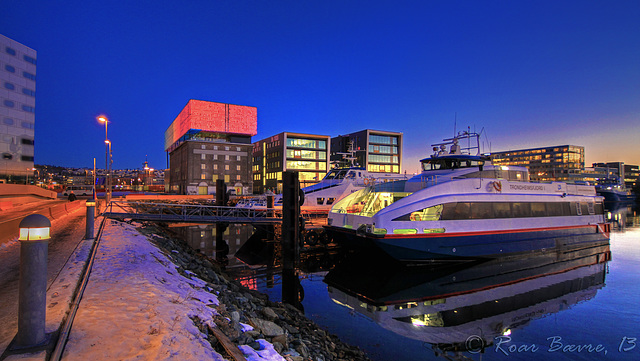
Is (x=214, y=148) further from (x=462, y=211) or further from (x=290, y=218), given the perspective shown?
(x=462, y=211)

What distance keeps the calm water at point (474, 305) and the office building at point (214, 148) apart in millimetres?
56468

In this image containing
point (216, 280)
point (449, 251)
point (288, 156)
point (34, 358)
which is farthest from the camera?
point (288, 156)

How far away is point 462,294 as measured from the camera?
1472cm

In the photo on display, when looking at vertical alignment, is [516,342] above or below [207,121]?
below

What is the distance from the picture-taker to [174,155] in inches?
3706

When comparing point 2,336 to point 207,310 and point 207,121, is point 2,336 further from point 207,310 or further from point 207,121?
point 207,121

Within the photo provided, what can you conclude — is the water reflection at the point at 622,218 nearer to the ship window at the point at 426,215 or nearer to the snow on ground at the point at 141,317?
the ship window at the point at 426,215

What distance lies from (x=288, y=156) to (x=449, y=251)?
68.5 m

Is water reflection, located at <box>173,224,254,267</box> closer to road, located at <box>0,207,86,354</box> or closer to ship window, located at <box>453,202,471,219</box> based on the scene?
road, located at <box>0,207,86,354</box>

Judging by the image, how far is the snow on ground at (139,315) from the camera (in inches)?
180

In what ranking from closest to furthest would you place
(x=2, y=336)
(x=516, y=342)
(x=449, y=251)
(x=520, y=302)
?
(x=2, y=336)
(x=516, y=342)
(x=520, y=302)
(x=449, y=251)

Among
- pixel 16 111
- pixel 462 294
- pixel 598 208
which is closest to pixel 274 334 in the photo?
pixel 462 294

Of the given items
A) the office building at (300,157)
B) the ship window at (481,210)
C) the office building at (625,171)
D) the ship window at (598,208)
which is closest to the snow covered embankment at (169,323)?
the ship window at (481,210)

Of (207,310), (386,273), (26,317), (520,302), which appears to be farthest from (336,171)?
(26,317)
